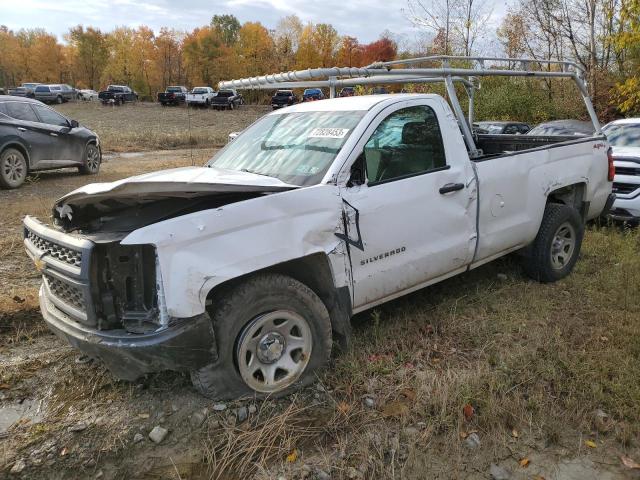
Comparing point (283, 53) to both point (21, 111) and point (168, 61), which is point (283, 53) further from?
point (21, 111)

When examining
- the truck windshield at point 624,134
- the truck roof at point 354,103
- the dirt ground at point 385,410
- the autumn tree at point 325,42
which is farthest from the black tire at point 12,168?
the autumn tree at point 325,42

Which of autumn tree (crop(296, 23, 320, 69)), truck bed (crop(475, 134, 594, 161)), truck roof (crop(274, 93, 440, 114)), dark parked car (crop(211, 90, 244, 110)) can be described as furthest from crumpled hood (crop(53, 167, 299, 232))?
autumn tree (crop(296, 23, 320, 69))

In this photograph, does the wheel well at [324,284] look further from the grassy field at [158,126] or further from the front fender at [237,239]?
the grassy field at [158,126]

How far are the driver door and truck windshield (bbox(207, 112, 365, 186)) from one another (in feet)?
0.69

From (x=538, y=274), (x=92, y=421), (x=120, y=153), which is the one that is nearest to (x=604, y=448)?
(x=538, y=274)

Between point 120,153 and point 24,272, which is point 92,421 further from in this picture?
point 120,153

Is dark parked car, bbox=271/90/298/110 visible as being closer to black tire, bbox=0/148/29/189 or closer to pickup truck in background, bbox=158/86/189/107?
pickup truck in background, bbox=158/86/189/107

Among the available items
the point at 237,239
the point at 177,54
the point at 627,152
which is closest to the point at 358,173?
the point at 237,239

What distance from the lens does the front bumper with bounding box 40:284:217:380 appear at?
9.09 feet

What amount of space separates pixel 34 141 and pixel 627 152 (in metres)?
10.7

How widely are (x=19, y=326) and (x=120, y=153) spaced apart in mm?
15965

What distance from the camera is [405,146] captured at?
13.0ft

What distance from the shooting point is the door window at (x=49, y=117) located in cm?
1131

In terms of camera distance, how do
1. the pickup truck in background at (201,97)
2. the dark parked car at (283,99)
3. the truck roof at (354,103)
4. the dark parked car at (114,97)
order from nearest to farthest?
1. the truck roof at (354,103)
2. the dark parked car at (283,99)
3. the pickup truck in background at (201,97)
4. the dark parked car at (114,97)
